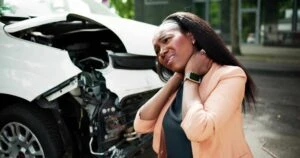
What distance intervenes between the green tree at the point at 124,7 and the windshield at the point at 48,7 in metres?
18.6

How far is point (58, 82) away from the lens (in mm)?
3168

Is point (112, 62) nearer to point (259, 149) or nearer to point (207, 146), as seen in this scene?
point (207, 146)

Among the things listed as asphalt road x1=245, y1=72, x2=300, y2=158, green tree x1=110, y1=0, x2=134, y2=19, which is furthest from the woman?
green tree x1=110, y1=0, x2=134, y2=19

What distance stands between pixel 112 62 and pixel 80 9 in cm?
209

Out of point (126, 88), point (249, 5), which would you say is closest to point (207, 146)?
point (126, 88)

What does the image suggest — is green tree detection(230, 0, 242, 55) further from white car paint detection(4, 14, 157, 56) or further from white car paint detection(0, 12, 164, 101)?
white car paint detection(0, 12, 164, 101)

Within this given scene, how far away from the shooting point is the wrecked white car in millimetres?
3207

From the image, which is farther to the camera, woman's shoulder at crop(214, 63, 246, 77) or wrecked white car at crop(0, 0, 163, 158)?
wrecked white car at crop(0, 0, 163, 158)

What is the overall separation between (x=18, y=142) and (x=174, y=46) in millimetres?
2183

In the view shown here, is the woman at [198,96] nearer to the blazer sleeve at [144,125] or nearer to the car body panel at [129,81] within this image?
the blazer sleeve at [144,125]

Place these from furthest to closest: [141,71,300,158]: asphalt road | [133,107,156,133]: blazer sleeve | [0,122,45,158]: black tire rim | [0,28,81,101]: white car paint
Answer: [141,71,300,158]: asphalt road, [0,122,45,158]: black tire rim, [0,28,81,101]: white car paint, [133,107,156,133]: blazer sleeve

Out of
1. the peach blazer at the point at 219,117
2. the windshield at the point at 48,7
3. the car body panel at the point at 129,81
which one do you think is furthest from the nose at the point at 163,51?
the windshield at the point at 48,7

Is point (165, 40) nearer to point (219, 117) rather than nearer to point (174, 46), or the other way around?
point (174, 46)

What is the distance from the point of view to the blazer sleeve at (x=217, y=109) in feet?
5.05
